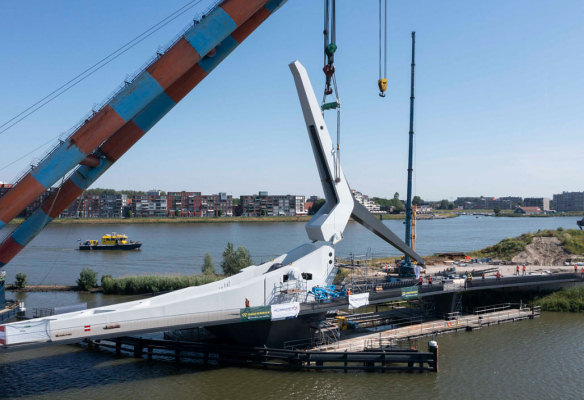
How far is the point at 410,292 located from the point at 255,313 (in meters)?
8.63

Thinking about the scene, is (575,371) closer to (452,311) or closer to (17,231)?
(452,311)

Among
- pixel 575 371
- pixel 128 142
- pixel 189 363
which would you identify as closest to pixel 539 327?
pixel 575 371

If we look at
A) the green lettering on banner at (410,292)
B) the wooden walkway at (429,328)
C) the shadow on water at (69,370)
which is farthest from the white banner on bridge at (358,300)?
the shadow on water at (69,370)

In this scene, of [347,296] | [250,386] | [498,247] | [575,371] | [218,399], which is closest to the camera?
[218,399]

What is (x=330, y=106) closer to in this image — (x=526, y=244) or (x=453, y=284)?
(x=453, y=284)

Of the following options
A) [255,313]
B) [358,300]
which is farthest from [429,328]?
[255,313]

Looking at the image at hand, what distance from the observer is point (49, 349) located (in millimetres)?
20078

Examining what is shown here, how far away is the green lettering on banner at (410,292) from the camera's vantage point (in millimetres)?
21953

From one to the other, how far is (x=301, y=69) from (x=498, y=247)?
3536cm

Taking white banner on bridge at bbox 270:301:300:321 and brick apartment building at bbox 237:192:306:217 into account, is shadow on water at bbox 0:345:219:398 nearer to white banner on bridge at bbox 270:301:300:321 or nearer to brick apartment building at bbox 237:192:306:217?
white banner on bridge at bbox 270:301:300:321

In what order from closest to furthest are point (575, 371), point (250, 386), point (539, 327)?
point (250, 386) → point (575, 371) → point (539, 327)

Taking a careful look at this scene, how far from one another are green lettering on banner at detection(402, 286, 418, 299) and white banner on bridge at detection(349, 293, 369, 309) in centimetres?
257

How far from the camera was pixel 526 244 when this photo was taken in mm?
44875

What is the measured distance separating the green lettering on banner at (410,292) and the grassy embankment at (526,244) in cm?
2549
